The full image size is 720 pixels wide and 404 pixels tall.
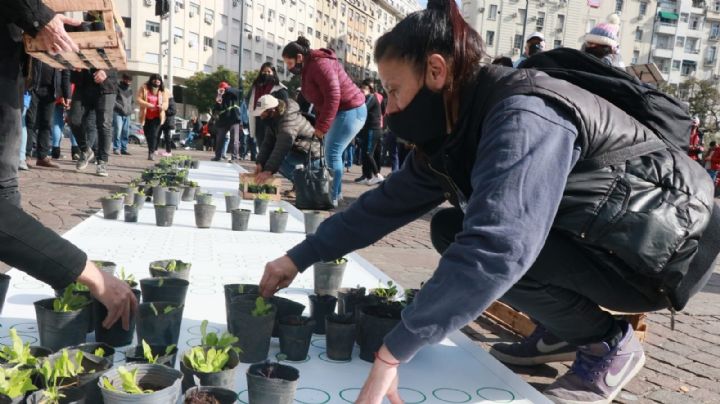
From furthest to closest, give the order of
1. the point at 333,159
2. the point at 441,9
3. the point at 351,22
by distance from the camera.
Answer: the point at 351,22
the point at 333,159
the point at 441,9

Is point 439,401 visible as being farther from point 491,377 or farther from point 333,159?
point 333,159

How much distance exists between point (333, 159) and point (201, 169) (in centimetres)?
378

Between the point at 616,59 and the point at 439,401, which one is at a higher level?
the point at 616,59

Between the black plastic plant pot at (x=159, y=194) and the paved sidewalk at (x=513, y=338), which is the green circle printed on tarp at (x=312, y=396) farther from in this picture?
the black plastic plant pot at (x=159, y=194)

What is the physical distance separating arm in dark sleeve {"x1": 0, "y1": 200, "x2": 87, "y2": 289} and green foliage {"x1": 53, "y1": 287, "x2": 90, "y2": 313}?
0.24 m

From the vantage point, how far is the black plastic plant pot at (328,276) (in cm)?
266

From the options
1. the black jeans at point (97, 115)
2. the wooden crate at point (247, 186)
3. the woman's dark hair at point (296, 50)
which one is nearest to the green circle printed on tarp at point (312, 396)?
the wooden crate at point (247, 186)

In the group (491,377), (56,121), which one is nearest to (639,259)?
(491,377)

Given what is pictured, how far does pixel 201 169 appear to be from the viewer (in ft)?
29.1

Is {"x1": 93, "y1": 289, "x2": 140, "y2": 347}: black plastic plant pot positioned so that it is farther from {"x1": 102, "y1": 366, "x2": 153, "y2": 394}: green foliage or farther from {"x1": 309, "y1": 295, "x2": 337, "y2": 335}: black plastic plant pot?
{"x1": 309, "y1": 295, "x2": 337, "y2": 335}: black plastic plant pot

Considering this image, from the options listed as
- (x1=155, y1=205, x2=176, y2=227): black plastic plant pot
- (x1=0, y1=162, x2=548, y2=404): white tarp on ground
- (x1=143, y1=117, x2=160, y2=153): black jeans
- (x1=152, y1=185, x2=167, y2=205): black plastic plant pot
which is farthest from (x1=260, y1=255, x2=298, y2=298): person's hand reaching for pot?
(x1=143, y1=117, x2=160, y2=153): black jeans

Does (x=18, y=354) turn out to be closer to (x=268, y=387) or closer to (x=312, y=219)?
(x=268, y=387)

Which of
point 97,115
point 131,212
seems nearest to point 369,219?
point 131,212

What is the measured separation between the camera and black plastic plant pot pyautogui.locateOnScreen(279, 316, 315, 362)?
1938mm
